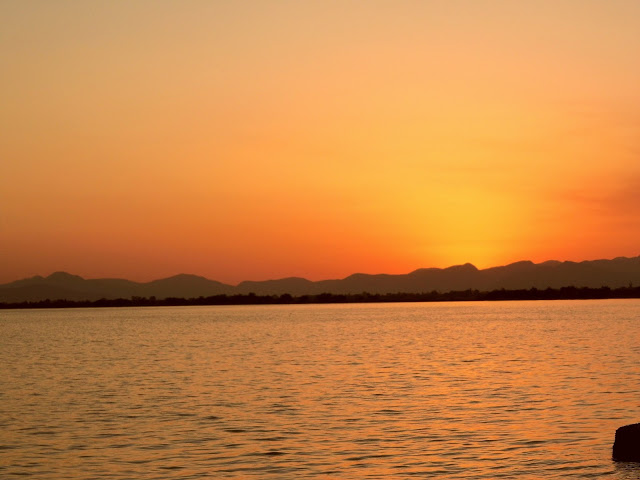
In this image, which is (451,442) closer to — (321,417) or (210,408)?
(321,417)

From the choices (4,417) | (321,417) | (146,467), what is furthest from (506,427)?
(4,417)

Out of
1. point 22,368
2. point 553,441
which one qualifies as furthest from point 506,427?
point 22,368

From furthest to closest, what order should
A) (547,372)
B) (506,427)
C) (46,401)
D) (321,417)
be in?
(547,372), (46,401), (321,417), (506,427)

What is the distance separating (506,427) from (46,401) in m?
23.8

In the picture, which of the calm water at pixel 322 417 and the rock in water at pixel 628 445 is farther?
the calm water at pixel 322 417

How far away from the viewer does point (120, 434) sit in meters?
32.1

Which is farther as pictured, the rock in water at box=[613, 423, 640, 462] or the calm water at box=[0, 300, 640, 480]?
the calm water at box=[0, 300, 640, 480]

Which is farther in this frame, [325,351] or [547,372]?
[325,351]

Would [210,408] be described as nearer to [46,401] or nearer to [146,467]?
[46,401]

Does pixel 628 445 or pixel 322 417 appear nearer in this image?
pixel 628 445

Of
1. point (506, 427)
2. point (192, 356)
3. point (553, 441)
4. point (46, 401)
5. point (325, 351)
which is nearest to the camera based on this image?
point (553, 441)

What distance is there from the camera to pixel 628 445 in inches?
998

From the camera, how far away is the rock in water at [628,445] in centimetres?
2517

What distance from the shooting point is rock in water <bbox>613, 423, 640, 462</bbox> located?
25172 mm
